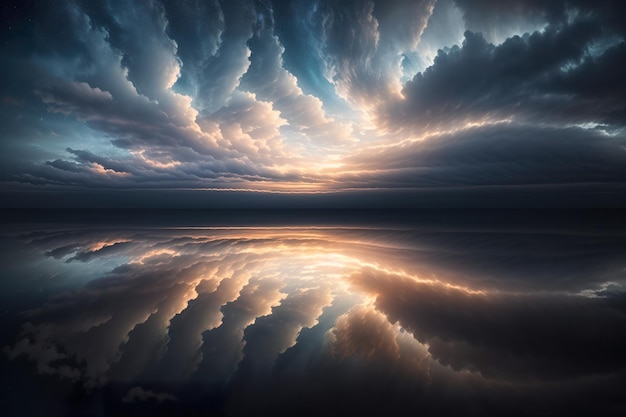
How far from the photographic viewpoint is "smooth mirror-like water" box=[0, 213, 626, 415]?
3824 millimetres

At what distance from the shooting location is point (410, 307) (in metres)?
7.37

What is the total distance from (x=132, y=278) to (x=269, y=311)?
6565mm

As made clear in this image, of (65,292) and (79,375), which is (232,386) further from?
(65,292)

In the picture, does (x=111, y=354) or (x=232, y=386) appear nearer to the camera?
(x=232, y=386)

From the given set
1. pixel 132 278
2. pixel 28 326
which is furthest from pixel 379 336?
pixel 132 278

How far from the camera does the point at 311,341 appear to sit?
5516mm

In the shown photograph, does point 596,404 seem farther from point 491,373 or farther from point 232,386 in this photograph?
point 232,386

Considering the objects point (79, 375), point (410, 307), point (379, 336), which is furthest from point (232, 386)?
point (410, 307)

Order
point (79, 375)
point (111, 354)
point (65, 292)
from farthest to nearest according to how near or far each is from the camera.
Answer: point (65, 292) < point (111, 354) < point (79, 375)

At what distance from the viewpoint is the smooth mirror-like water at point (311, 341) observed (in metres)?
3.82

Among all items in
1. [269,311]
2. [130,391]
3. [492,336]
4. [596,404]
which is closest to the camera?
[596,404]

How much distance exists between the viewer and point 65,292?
8.56m

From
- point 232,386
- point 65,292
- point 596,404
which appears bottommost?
point 65,292

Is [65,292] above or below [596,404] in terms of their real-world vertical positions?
below
